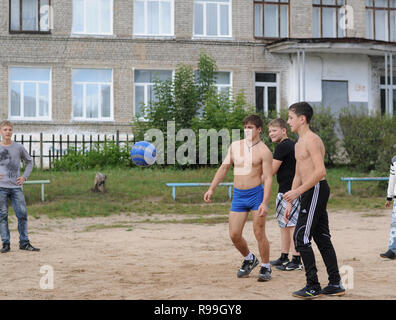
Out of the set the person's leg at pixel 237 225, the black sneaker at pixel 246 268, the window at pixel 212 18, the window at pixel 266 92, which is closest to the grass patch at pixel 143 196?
the black sneaker at pixel 246 268

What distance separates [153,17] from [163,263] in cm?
2078

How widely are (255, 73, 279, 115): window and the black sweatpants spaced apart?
74.8 ft

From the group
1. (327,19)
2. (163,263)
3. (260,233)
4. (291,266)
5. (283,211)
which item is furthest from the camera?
(327,19)

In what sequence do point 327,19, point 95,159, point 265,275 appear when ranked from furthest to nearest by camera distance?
point 327,19 → point 95,159 → point 265,275

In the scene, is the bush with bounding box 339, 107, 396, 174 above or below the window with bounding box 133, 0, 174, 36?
below

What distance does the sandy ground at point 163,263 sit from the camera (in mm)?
7383

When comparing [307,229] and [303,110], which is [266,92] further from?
[307,229]

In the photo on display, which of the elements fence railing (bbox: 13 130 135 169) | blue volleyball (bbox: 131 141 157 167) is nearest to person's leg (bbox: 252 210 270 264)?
blue volleyball (bbox: 131 141 157 167)

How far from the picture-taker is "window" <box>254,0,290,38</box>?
29828 mm

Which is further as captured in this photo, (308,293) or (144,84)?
(144,84)

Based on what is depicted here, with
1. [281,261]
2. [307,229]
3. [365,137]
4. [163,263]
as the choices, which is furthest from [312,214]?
[365,137]

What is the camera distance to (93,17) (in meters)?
28.2

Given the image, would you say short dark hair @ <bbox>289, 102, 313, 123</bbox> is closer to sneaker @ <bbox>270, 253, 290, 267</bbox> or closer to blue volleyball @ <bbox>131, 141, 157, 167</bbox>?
sneaker @ <bbox>270, 253, 290, 267</bbox>

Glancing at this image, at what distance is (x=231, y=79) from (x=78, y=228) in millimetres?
16067
